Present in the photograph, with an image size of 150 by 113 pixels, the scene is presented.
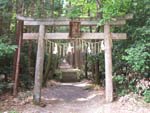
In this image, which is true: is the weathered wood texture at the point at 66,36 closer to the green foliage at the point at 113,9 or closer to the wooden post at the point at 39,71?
the wooden post at the point at 39,71

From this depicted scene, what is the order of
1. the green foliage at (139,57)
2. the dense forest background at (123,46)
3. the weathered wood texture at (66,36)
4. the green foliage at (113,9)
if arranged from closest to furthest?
the green foliage at (139,57)
the dense forest background at (123,46)
the green foliage at (113,9)
the weathered wood texture at (66,36)

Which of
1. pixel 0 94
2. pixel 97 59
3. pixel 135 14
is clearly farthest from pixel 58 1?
pixel 0 94

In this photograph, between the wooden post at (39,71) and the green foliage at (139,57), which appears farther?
the wooden post at (39,71)

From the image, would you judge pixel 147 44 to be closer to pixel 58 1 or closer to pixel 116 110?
pixel 116 110

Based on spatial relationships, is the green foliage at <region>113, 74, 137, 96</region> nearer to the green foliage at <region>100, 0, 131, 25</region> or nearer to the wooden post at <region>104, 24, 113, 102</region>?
the wooden post at <region>104, 24, 113, 102</region>

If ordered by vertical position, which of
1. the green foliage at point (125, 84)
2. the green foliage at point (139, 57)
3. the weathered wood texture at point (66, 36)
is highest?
the weathered wood texture at point (66, 36)

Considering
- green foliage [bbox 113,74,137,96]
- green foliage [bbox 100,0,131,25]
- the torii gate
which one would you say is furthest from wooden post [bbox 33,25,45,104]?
green foliage [bbox 113,74,137,96]

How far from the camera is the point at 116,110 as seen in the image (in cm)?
456

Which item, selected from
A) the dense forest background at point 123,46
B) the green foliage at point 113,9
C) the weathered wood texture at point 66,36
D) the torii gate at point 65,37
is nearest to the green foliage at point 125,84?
the dense forest background at point 123,46

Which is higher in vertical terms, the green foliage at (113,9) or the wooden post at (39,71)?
the green foliage at (113,9)

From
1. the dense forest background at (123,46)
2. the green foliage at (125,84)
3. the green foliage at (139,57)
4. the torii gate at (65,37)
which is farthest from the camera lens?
the torii gate at (65,37)

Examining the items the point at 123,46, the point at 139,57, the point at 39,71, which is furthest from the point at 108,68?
the point at 39,71

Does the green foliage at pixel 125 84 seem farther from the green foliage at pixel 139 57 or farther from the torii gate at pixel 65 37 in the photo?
the green foliage at pixel 139 57

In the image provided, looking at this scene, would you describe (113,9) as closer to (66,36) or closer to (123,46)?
(123,46)
